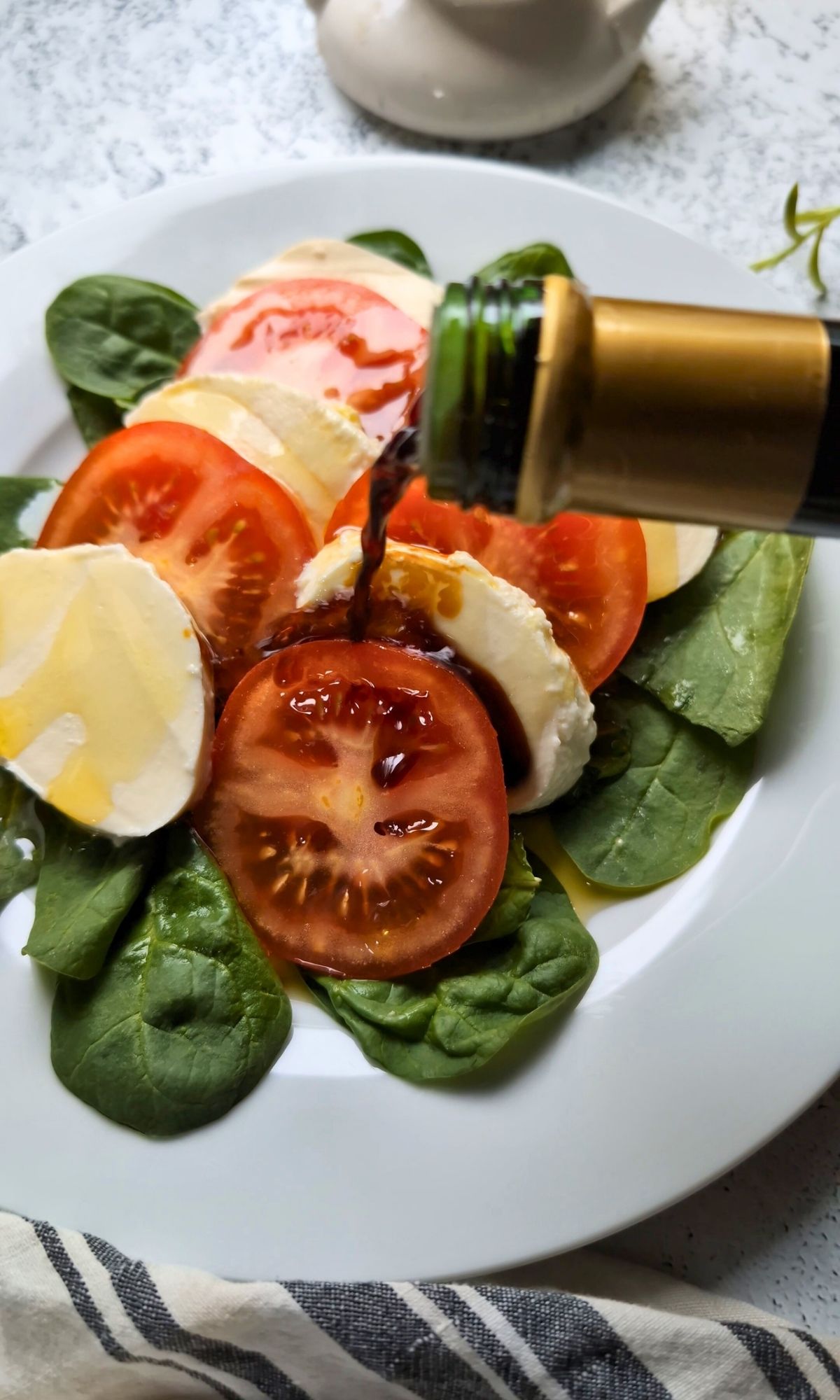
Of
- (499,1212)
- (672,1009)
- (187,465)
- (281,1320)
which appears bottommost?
(281,1320)

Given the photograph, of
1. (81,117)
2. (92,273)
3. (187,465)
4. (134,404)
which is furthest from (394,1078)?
(81,117)

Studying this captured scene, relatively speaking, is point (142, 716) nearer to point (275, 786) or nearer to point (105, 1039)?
point (275, 786)

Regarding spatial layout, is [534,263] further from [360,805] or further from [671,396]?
[671,396]

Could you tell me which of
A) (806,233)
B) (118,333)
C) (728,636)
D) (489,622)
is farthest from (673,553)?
(118,333)

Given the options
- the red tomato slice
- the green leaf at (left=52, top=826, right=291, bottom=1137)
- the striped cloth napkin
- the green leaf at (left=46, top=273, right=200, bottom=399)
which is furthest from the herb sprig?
the striped cloth napkin

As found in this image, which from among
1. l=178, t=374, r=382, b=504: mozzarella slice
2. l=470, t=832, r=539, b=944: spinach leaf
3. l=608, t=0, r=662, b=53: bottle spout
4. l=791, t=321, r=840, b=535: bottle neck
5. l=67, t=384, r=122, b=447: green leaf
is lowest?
l=470, t=832, r=539, b=944: spinach leaf

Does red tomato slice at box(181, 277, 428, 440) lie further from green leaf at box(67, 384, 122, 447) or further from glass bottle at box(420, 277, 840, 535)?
glass bottle at box(420, 277, 840, 535)
